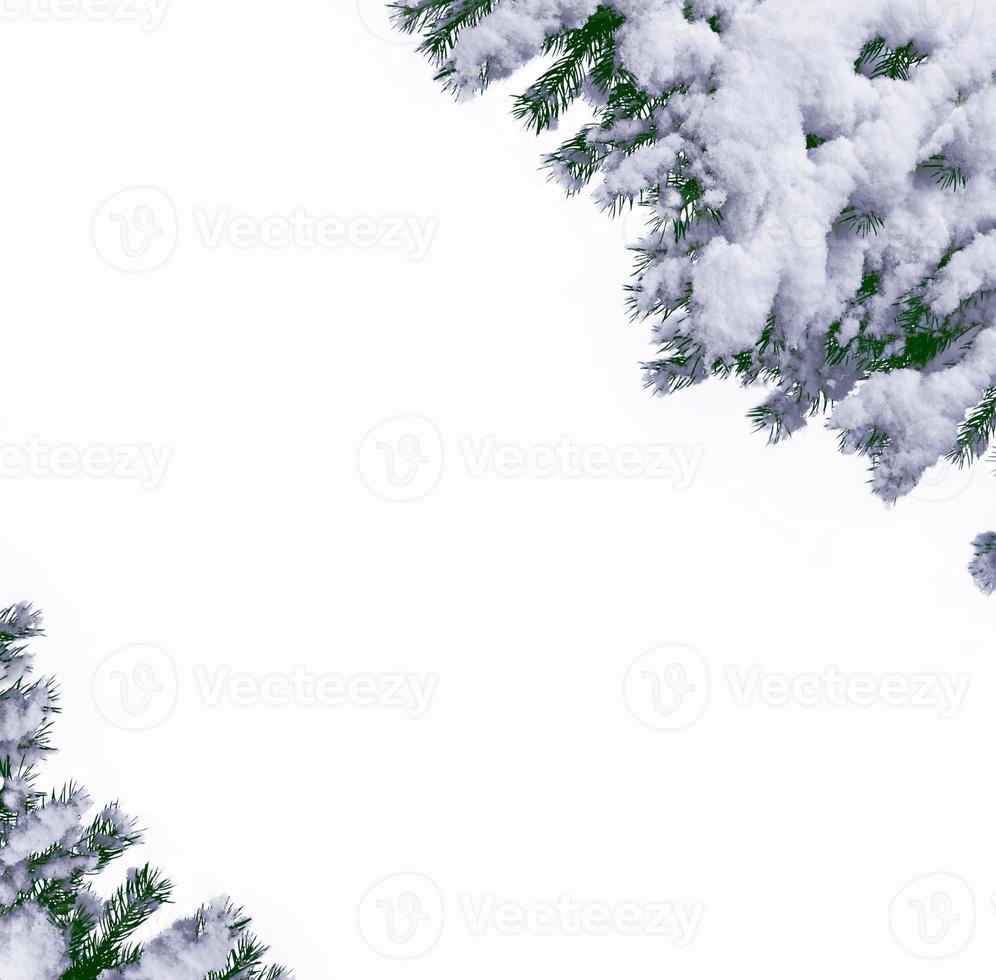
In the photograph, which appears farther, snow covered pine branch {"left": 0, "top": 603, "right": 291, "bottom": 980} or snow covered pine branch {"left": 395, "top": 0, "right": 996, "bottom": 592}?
snow covered pine branch {"left": 0, "top": 603, "right": 291, "bottom": 980}

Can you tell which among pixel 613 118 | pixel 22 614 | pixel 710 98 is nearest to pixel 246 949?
pixel 22 614

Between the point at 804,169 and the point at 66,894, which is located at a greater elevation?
the point at 804,169

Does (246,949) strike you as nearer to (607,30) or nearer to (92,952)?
(92,952)

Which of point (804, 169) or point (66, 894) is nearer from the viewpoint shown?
point (804, 169)

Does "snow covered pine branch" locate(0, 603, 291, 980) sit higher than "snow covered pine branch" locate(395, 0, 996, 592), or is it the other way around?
"snow covered pine branch" locate(395, 0, 996, 592)
